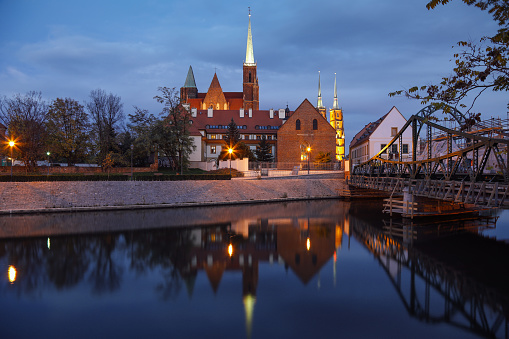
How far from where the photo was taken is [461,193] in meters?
15.7

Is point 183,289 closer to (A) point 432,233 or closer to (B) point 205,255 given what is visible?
(B) point 205,255

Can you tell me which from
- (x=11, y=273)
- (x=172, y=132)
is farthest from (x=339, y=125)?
(x=11, y=273)

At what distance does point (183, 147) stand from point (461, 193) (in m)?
31.6

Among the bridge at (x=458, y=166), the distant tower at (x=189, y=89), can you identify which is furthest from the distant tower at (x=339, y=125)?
the bridge at (x=458, y=166)

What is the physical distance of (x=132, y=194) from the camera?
97.4ft

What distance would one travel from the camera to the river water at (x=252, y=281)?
838 centimetres

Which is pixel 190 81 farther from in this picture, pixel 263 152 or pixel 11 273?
pixel 11 273

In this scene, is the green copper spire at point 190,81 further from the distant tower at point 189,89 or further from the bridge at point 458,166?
the bridge at point 458,166

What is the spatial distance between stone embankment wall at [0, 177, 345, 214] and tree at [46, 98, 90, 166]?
45.5 ft

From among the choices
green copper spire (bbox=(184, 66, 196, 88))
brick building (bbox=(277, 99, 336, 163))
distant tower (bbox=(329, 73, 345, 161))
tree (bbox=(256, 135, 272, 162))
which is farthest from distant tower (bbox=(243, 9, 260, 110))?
distant tower (bbox=(329, 73, 345, 161))

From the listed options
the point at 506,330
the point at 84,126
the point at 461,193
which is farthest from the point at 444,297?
the point at 84,126

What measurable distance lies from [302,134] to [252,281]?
48.8m

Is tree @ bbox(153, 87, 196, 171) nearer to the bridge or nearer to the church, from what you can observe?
Answer: the bridge

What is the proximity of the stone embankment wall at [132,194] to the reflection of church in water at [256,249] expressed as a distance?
33.3 feet
